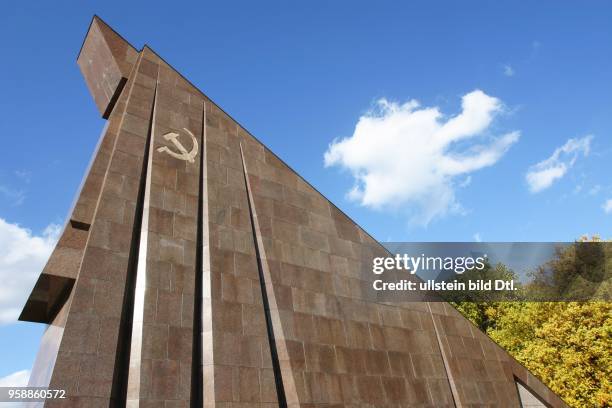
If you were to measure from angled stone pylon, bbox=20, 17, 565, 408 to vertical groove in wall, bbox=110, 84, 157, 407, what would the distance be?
27 mm

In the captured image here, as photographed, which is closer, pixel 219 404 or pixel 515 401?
pixel 219 404

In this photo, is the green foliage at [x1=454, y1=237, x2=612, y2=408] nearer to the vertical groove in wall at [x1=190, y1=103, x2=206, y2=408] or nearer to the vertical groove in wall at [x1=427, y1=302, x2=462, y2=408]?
the vertical groove in wall at [x1=427, y1=302, x2=462, y2=408]

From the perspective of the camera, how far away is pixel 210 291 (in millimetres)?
10508

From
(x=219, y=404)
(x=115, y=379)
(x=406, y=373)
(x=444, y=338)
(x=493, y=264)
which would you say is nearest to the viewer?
(x=115, y=379)

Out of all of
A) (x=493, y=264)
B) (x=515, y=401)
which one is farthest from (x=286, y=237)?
(x=493, y=264)

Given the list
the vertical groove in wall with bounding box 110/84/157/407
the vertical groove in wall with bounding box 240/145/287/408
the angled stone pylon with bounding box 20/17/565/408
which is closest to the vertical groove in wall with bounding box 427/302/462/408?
the angled stone pylon with bounding box 20/17/565/408

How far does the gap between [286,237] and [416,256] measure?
537 cm

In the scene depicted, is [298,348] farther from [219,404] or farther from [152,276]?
[152,276]

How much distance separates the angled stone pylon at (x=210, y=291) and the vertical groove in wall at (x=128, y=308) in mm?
27

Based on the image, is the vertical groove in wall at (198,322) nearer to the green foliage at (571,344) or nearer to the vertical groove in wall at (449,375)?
the vertical groove in wall at (449,375)

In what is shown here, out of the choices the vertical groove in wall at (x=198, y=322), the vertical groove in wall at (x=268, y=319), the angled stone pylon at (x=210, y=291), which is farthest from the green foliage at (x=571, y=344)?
the vertical groove in wall at (x=198, y=322)

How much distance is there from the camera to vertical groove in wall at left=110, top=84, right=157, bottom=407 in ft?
29.0

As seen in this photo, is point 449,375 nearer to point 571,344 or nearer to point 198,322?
point 198,322

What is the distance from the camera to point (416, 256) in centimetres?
1634
